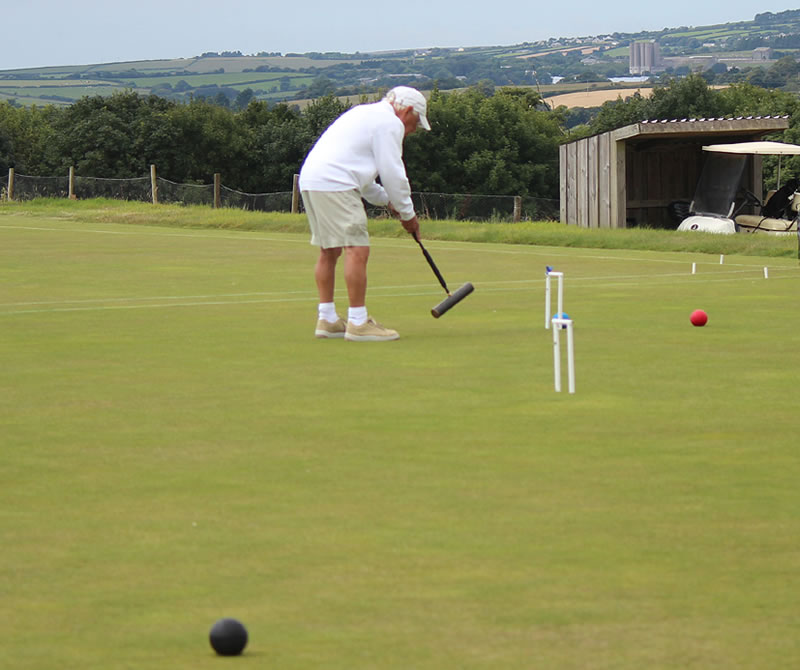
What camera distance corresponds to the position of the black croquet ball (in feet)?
13.4

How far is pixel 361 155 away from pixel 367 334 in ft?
4.46

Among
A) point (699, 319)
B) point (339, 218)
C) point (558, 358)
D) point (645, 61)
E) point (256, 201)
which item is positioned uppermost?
point (645, 61)

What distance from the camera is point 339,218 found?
38.0 feet

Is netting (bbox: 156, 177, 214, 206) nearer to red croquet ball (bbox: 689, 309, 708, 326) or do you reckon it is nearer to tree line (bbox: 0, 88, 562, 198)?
tree line (bbox: 0, 88, 562, 198)

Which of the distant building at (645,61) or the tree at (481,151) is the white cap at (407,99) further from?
the distant building at (645,61)

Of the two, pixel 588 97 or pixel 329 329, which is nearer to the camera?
pixel 329 329

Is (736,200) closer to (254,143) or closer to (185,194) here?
(185,194)

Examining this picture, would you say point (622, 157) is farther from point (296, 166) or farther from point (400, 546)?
point (296, 166)

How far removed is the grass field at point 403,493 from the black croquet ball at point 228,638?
44mm

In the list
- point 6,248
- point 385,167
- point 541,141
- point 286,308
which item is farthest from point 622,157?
point 541,141

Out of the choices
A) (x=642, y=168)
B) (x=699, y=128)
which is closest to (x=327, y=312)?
(x=699, y=128)

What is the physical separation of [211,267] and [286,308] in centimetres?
569

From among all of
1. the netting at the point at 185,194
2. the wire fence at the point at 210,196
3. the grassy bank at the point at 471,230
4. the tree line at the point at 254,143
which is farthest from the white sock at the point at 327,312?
the tree line at the point at 254,143

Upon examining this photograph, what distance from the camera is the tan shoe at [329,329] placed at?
11727mm
